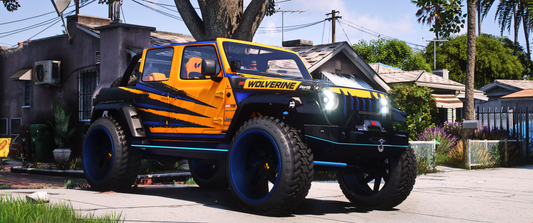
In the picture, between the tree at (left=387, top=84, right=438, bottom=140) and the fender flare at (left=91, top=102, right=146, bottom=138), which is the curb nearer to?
the fender flare at (left=91, top=102, right=146, bottom=138)

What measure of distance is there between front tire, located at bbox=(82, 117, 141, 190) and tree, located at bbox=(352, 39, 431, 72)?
157 ft

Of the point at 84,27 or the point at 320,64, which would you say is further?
the point at 320,64

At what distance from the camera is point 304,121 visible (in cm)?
580

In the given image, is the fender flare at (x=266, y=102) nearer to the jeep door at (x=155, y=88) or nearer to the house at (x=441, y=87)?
the jeep door at (x=155, y=88)

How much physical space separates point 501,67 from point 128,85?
51694mm

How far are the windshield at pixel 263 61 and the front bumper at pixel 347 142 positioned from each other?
1.58m

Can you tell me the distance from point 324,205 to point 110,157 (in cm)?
349

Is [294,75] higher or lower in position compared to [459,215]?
higher

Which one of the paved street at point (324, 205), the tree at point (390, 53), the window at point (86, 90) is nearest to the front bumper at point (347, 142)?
the paved street at point (324, 205)

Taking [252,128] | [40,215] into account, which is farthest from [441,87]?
[40,215]

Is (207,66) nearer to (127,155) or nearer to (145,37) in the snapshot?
(127,155)

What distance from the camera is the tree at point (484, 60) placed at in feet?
174

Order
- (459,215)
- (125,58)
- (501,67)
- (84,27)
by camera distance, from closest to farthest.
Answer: (459,215), (125,58), (84,27), (501,67)

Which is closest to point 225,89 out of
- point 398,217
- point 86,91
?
point 398,217
